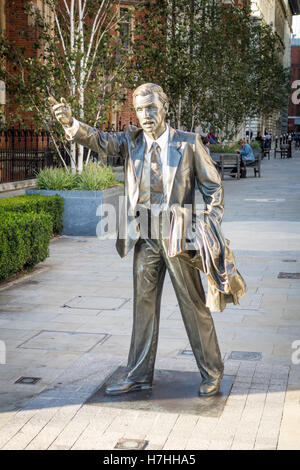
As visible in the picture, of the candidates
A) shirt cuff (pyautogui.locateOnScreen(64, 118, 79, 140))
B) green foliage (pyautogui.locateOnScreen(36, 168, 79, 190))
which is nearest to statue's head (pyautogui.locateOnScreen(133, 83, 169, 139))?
shirt cuff (pyautogui.locateOnScreen(64, 118, 79, 140))

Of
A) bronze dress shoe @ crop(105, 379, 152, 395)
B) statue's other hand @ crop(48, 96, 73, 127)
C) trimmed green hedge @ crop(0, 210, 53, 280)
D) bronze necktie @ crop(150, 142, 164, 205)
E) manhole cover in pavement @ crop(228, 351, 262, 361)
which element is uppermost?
statue's other hand @ crop(48, 96, 73, 127)

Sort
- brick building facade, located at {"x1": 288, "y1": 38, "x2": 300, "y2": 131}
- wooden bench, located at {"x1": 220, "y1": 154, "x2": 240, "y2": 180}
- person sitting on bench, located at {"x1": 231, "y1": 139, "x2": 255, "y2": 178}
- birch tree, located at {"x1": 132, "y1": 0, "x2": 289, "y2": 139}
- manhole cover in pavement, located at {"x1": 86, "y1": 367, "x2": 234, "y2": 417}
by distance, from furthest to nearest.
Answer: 1. brick building facade, located at {"x1": 288, "y1": 38, "x2": 300, "y2": 131}
2. person sitting on bench, located at {"x1": 231, "y1": 139, "x2": 255, "y2": 178}
3. wooden bench, located at {"x1": 220, "y1": 154, "x2": 240, "y2": 180}
4. birch tree, located at {"x1": 132, "y1": 0, "x2": 289, "y2": 139}
5. manhole cover in pavement, located at {"x1": 86, "y1": 367, "x2": 234, "y2": 417}

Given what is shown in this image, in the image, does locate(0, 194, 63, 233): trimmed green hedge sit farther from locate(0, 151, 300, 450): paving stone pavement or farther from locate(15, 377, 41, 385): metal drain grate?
locate(15, 377, 41, 385): metal drain grate

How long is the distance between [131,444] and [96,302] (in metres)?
3.83

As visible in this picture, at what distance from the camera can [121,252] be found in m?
5.18

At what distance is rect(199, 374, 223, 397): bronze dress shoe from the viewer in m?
5.20

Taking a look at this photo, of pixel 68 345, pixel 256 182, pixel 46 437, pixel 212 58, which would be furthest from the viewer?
pixel 212 58

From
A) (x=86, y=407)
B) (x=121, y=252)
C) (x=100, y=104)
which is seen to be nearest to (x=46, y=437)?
(x=86, y=407)

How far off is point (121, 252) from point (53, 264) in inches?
212

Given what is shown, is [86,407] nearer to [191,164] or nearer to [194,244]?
[194,244]

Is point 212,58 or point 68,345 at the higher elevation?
point 212,58

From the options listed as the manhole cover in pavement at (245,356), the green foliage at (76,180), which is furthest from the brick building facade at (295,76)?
the manhole cover in pavement at (245,356)

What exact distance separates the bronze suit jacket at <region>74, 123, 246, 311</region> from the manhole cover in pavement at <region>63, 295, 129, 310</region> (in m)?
2.81

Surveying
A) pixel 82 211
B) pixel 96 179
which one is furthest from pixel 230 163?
pixel 82 211
